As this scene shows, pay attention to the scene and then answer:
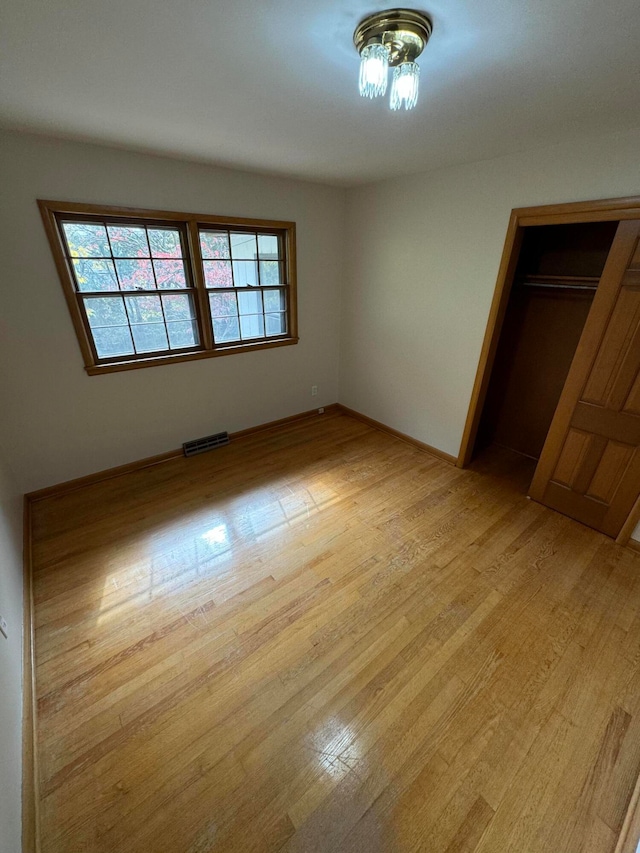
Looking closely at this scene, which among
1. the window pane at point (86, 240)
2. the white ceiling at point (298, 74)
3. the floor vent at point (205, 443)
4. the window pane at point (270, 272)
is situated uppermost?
the white ceiling at point (298, 74)

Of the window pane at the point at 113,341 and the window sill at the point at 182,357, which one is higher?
the window pane at the point at 113,341

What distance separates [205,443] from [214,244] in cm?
181

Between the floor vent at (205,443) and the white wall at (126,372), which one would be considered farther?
the floor vent at (205,443)

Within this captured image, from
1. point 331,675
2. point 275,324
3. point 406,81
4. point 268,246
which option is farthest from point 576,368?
point 268,246

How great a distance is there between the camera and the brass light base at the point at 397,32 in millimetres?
975

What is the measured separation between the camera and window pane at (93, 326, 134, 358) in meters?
2.60

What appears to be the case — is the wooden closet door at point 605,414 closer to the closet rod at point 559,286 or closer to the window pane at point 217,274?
the closet rod at point 559,286

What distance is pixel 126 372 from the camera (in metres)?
2.72

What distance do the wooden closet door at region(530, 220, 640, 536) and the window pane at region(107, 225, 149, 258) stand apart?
10.3 ft

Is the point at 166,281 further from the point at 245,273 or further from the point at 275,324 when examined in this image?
the point at 275,324

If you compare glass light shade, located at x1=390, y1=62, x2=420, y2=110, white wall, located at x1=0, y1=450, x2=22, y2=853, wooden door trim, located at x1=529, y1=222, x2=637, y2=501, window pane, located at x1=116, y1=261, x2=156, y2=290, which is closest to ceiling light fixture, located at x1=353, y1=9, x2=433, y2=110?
glass light shade, located at x1=390, y1=62, x2=420, y2=110

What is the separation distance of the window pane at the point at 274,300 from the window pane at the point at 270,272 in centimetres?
9

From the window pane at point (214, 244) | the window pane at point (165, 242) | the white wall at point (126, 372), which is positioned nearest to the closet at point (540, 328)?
the white wall at point (126, 372)

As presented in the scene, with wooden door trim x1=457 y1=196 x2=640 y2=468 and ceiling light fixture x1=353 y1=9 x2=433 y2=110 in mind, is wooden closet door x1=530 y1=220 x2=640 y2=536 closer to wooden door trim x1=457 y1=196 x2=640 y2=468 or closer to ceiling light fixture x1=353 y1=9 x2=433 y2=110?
wooden door trim x1=457 y1=196 x2=640 y2=468
